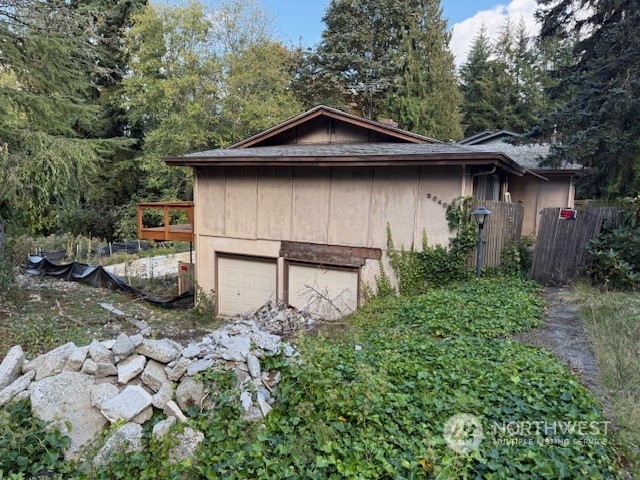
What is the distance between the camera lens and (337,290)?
357 inches

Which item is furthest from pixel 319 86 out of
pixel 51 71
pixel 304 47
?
pixel 51 71

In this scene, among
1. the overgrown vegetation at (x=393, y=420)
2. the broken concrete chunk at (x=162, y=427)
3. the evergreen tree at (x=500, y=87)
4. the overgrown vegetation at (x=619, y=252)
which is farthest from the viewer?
the evergreen tree at (x=500, y=87)

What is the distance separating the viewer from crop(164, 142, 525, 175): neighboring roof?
730 cm

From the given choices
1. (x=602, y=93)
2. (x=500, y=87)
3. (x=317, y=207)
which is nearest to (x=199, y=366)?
(x=317, y=207)

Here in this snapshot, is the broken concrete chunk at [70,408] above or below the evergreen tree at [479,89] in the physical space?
below

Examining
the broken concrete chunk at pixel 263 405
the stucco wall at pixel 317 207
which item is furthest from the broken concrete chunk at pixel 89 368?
the stucco wall at pixel 317 207

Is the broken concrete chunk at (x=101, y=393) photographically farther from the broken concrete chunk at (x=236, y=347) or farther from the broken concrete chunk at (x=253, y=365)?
the broken concrete chunk at (x=253, y=365)

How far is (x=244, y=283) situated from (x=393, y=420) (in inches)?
285

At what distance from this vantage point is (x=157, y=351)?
152 inches

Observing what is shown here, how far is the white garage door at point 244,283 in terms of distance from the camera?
9.86 metres

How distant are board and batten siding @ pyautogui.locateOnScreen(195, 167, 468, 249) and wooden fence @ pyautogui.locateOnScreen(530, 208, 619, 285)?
1788mm

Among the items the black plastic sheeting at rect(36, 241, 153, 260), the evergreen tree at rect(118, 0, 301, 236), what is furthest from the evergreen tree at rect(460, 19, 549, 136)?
the black plastic sheeting at rect(36, 241, 153, 260)

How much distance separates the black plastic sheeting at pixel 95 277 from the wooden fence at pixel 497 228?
7.34 meters

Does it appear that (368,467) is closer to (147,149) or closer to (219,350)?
(219,350)
